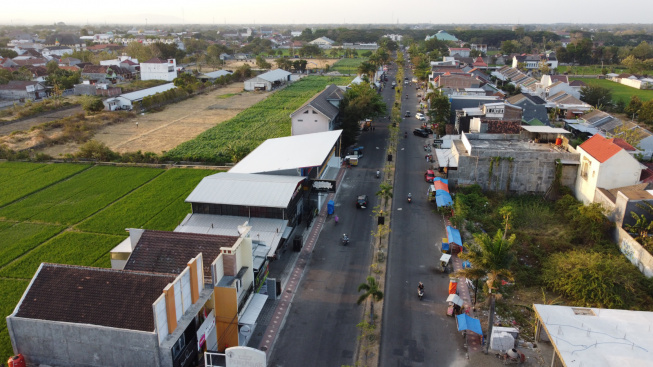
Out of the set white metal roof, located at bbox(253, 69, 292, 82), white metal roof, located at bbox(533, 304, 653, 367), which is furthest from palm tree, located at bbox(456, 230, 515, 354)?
white metal roof, located at bbox(253, 69, 292, 82)

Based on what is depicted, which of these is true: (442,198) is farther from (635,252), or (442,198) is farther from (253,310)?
(253,310)

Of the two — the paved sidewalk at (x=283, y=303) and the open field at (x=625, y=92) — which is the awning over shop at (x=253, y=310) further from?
the open field at (x=625, y=92)

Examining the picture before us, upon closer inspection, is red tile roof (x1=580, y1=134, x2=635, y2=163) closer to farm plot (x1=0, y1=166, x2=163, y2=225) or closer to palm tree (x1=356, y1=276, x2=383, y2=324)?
palm tree (x1=356, y1=276, x2=383, y2=324)

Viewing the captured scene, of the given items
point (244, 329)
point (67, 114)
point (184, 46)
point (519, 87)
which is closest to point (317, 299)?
point (244, 329)

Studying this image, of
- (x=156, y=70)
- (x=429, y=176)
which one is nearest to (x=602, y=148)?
(x=429, y=176)

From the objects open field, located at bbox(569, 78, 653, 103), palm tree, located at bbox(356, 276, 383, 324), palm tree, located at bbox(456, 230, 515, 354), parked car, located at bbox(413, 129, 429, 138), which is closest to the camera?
palm tree, located at bbox(456, 230, 515, 354)

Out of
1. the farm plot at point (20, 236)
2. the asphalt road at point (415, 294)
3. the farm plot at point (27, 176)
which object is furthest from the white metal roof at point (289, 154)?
the farm plot at point (27, 176)
